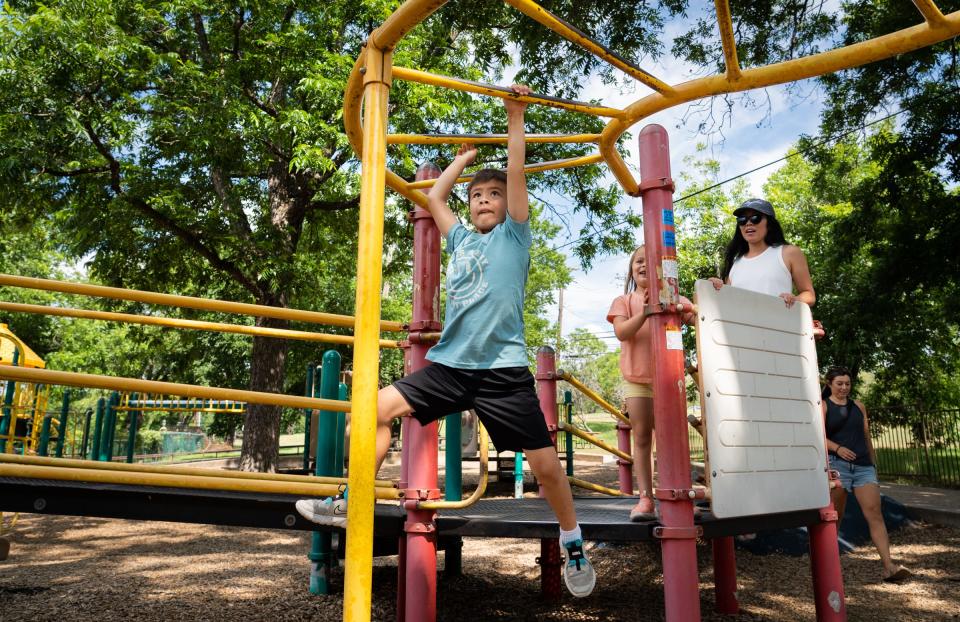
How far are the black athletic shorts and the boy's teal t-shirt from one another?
0.04 m

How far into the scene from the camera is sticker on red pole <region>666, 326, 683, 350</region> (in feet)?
8.08

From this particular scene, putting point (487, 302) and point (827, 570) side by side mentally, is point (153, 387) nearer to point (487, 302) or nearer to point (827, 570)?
point (487, 302)

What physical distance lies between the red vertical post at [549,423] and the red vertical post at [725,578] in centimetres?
93

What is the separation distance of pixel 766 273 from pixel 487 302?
1772 millimetres

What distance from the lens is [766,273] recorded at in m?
3.29

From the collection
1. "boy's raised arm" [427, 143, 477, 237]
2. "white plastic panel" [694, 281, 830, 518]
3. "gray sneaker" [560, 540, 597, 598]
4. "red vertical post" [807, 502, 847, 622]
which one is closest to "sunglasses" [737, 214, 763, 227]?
"white plastic panel" [694, 281, 830, 518]

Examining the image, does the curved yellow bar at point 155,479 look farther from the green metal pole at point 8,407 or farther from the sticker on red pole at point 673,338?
the green metal pole at point 8,407

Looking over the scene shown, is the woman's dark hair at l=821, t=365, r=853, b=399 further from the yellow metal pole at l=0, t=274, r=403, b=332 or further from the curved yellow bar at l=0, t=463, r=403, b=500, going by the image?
the curved yellow bar at l=0, t=463, r=403, b=500

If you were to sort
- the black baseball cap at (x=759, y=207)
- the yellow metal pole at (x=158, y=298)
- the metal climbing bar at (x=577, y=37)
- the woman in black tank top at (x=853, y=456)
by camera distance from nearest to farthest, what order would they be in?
the metal climbing bar at (x=577, y=37), the yellow metal pole at (x=158, y=298), the black baseball cap at (x=759, y=207), the woman in black tank top at (x=853, y=456)

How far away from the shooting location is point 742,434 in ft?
8.37

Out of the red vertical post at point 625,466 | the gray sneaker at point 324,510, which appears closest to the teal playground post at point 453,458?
the gray sneaker at point 324,510

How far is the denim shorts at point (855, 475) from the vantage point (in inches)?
186

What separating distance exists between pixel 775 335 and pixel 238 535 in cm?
627

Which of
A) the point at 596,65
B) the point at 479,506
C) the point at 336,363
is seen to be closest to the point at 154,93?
the point at 596,65
